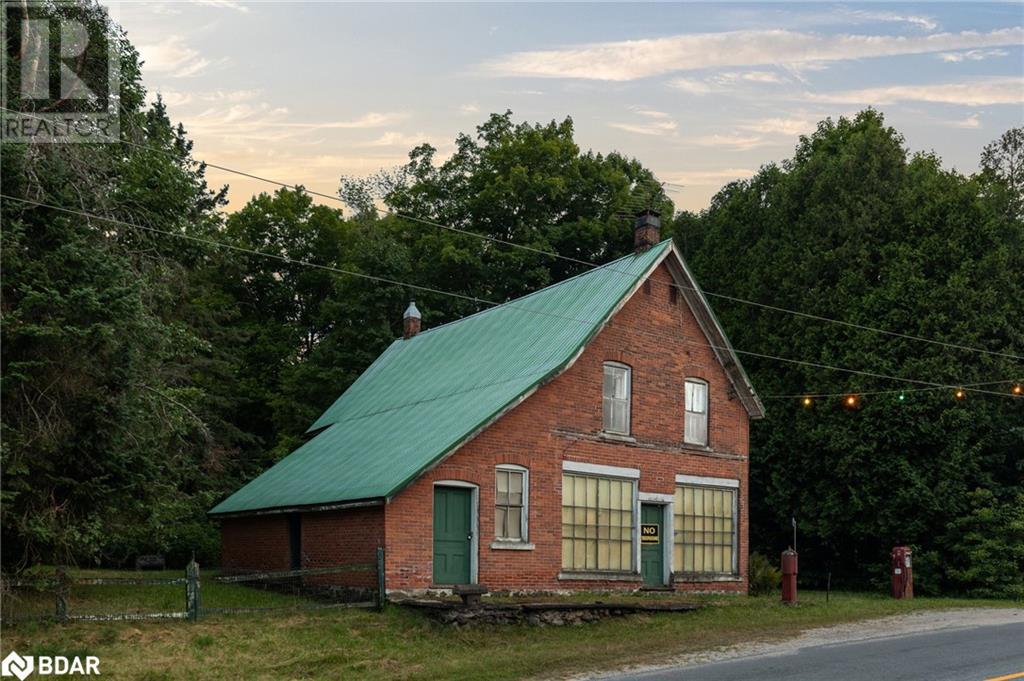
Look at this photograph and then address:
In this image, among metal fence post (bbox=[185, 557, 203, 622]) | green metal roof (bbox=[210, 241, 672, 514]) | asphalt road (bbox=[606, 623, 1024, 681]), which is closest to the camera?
asphalt road (bbox=[606, 623, 1024, 681])

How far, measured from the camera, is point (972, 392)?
1299 inches

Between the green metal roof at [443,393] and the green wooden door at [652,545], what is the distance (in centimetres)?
475

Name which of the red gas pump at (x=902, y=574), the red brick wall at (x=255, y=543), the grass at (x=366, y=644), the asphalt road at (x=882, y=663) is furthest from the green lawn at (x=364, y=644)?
the red gas pump at (x=902, y=574)

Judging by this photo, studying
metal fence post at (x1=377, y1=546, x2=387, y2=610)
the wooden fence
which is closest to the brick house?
metal fence post at (x1=377, y1=546, x2=387, y2=610)

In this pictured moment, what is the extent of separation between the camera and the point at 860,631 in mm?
20688

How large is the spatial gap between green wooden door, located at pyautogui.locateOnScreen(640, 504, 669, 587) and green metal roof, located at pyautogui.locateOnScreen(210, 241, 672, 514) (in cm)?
475

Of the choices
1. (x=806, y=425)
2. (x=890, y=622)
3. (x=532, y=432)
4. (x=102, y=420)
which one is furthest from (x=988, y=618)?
(x=102, y=420)

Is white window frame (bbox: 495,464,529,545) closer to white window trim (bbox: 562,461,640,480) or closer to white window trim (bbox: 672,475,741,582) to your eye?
white window trim (bbox: 562,461,640,480)

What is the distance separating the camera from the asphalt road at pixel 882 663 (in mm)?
14711

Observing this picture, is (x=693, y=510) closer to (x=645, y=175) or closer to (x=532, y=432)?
(x=532, y=432)

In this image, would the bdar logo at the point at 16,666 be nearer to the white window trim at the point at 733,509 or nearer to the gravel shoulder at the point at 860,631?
the gravel shoulder at the point at 860,631

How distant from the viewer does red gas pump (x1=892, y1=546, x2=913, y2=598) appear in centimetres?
2953

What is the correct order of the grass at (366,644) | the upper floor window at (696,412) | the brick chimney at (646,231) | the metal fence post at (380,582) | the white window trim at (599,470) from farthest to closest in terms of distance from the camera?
the brick chimney at (646,231), the upper floor window at (696,412), the white window trim at (599,470), the metal fence post at (380,582), the grass at (366,644)

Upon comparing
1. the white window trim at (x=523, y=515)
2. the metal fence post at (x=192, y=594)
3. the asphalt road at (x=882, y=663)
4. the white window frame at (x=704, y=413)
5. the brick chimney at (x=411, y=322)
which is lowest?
the asphalt road at (x=882, y=663)
